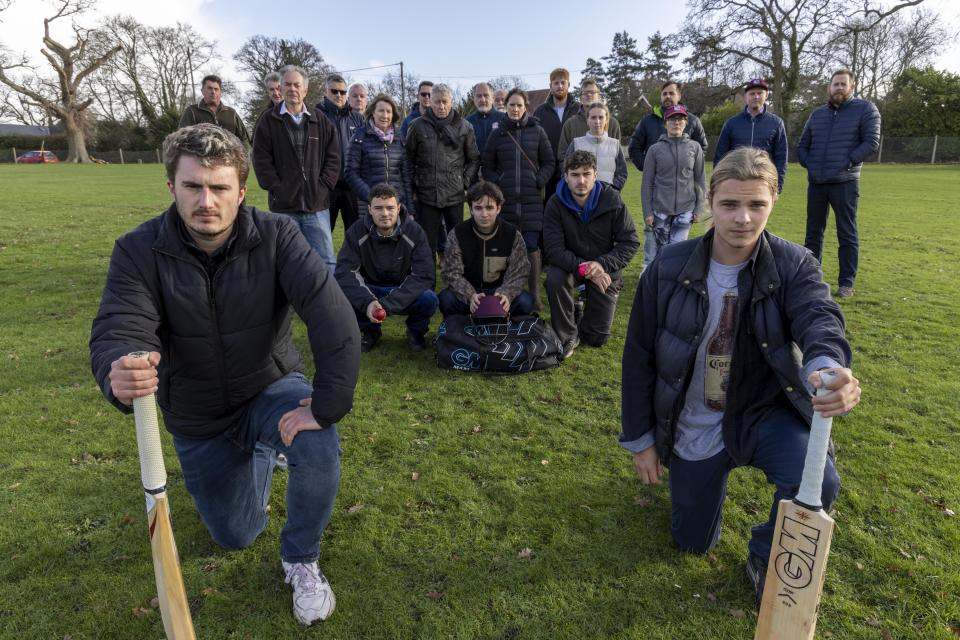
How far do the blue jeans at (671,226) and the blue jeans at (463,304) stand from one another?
2190 millimetres

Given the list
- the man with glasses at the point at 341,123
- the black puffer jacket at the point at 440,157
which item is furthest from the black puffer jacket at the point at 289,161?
the black puffer jacket at the point at 440,157

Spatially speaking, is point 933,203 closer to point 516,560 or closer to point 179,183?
point 516,560

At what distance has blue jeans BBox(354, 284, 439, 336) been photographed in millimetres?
5383

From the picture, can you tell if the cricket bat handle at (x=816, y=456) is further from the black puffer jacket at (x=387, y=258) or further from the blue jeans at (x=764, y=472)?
the black puffer jacket at (x=387, y=258)

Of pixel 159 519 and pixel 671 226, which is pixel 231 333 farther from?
pixel 671 226

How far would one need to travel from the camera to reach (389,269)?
5473 mm

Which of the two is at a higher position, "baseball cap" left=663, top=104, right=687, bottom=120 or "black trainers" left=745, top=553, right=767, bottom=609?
"baseball cap" left=663, top=104, right=687, bottom=120

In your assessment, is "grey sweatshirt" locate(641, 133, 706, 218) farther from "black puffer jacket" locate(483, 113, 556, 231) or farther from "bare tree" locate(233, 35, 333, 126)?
"bare tree" locate(233, 35, 333, 126)

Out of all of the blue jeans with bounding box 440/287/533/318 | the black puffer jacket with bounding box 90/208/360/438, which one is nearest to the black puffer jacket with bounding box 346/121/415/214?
the blue jeans with bounding box 440/287/533/318

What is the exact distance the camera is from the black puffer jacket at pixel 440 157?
6562mm

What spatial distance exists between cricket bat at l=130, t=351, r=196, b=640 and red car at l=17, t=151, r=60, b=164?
180 ft

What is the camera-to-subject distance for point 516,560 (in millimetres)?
2787

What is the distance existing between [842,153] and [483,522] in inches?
244

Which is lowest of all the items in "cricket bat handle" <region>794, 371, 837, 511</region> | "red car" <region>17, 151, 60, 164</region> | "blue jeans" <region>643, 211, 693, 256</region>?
"cricket bat handle" <region>794, 371, 837, 511</region>
